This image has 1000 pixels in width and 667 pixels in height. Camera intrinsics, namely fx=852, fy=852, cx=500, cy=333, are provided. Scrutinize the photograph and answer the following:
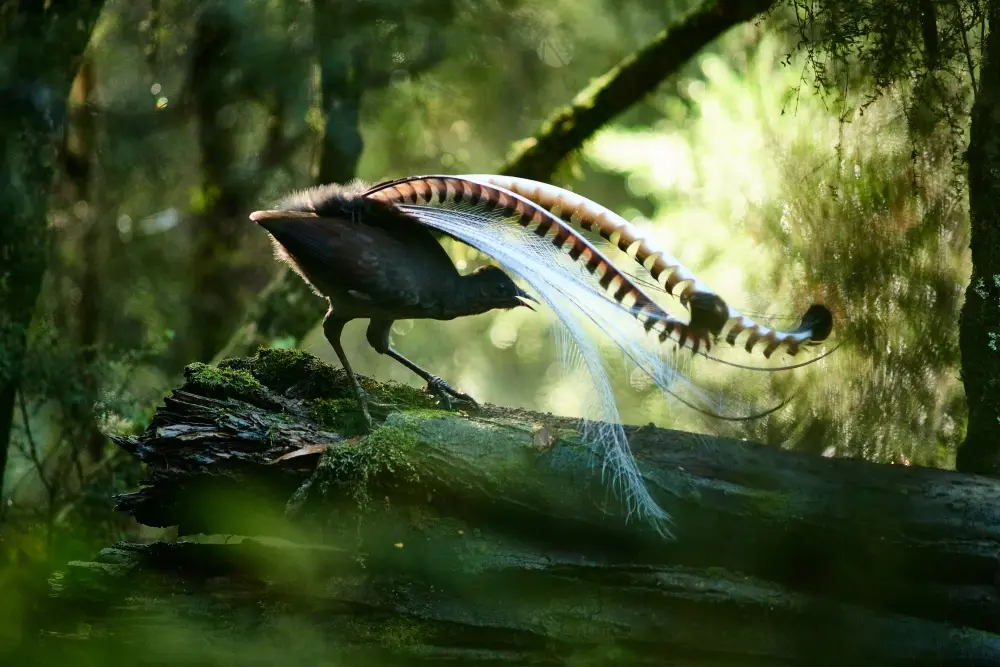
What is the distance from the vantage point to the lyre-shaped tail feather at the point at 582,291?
2.45 meters

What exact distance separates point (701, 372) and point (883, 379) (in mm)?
859

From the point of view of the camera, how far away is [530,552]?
258cm

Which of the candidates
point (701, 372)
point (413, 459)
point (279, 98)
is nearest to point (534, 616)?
point (413, 459)

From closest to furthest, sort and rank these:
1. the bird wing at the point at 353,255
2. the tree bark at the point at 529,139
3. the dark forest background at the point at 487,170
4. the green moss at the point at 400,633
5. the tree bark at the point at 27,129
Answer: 1. the green moss at the point at 400,633
2. the bird wing at the point at 353,255
3. the dark forest background at the point at 487,170
4. the tree bark at the point at 27,129
5. the tree bark at the point at 529,139

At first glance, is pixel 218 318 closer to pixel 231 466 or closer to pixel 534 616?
pixel 231 466

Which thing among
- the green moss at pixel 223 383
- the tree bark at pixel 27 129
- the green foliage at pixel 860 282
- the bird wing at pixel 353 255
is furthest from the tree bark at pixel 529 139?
the bird wing at pixel 353 255

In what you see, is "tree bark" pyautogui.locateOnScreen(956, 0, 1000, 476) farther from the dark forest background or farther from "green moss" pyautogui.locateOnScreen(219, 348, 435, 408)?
"green moss" pyautogui.locateOnScreen(219, 348, 435, 408)

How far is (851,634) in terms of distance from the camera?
2.41 meters

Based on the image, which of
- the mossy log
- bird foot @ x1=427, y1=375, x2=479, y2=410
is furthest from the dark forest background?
bird foot @ x1=427, y1=375, x2=479, y2=410

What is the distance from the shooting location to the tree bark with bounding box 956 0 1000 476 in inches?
107

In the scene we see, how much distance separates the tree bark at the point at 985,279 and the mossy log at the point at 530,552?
0.32m

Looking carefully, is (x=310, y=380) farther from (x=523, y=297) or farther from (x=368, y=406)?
(x=523, y=297)

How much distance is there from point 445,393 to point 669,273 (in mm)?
973

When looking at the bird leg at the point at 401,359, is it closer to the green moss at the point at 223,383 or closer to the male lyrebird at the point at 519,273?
the male lyrebird at the point at 519,273
